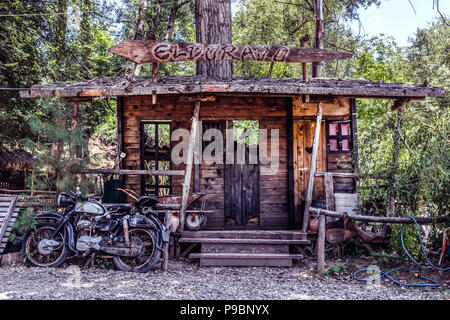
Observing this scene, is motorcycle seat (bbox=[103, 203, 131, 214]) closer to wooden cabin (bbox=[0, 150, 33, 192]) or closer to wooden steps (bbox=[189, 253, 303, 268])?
wooden steps (bbox=[189, 253, 303, 268])

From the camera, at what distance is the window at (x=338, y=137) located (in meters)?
9.32

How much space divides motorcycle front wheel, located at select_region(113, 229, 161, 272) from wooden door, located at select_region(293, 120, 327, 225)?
396 cm

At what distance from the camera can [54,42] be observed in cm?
1529

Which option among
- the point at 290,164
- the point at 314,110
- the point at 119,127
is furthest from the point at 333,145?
the point at 119,127

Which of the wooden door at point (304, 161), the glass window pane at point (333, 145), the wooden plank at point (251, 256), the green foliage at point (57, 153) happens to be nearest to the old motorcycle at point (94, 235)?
the green foliage at point (57, 153)

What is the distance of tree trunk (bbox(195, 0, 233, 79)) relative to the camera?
1122 cm

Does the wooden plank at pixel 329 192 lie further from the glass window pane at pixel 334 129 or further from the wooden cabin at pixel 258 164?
the glass window pane at pixel 334 129

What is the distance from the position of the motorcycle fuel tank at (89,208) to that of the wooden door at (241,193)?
336cm

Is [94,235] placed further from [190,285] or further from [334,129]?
[334,129]

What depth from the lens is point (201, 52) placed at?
23.6 feet

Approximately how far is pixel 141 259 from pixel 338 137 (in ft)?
18.5

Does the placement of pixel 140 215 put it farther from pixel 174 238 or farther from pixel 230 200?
pixel 230 200

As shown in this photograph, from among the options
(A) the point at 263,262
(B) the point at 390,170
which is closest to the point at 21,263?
(A) the point at 263,262

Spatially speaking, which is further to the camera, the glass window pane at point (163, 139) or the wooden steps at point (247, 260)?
the glass window pane at point (163, 139)
